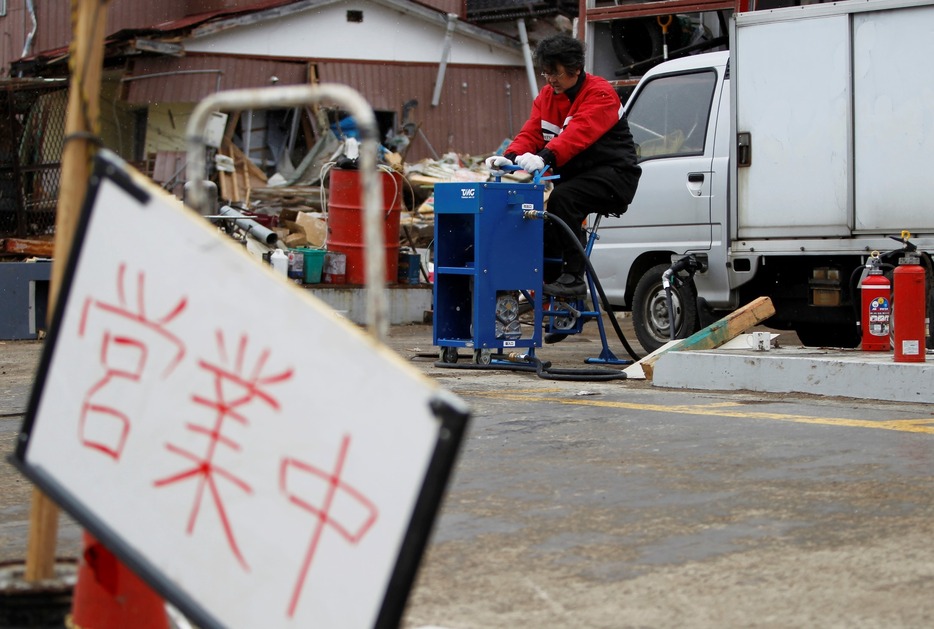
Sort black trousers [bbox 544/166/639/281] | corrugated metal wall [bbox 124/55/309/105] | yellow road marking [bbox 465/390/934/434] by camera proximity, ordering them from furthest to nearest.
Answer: corrugated metal wall [bbox 124/55/309/105] → black trousers [bbox 544/166/639/281] → yellow road marking [bbox 465/390/934/434]

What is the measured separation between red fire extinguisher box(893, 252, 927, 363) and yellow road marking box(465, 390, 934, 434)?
987 millimetres

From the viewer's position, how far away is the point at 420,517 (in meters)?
2.15

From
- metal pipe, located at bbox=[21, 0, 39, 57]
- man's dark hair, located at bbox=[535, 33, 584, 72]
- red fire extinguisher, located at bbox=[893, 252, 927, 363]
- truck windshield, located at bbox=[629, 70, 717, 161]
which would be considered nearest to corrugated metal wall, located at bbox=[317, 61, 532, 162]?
metal pipe, located at bbox=[21, 0, 39, 57]

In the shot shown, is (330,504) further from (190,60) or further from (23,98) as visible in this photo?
(190,60)

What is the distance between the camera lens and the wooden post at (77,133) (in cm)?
288

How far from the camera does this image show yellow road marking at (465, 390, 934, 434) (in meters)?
6.28

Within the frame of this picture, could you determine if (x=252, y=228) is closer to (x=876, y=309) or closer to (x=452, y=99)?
(x=876, y=309)

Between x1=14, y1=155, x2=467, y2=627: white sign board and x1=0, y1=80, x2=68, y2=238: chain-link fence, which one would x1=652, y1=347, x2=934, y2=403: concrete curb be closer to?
x1=14, y1=155, x2=467, y2=627: white sign board

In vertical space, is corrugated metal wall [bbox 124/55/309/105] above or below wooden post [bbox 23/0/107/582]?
above

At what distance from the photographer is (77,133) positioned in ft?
9.55

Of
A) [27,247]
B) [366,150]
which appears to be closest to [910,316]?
[366,150]

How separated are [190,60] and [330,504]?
901 inches

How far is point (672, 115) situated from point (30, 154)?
6810 millimetres

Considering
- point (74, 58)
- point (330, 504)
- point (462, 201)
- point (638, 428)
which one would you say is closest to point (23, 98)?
point (462, 201)
